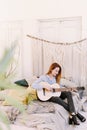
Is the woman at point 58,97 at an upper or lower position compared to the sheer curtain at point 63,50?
lower

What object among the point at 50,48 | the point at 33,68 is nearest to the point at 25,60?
the point at 33,68

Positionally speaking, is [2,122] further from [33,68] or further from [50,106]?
[33,68]

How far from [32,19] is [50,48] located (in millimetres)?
717

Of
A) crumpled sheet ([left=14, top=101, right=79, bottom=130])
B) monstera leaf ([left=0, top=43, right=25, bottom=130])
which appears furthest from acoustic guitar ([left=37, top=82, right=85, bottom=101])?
monstera leaf ([left=0, top=43, right=25, bottom=130])

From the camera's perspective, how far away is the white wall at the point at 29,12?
4.54 meters

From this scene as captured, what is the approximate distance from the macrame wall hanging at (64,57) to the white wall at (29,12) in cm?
16

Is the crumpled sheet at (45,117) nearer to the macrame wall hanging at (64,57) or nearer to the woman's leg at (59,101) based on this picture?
the woman's leg at (59,101)

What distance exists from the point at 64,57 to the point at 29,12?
1200 millimetres

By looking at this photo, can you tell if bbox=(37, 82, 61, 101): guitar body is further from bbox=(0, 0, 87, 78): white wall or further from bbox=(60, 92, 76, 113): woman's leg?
bbox=(0, 0, 87, 78): white wall

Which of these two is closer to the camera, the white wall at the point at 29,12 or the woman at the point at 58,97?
the woman at the point at 58,97

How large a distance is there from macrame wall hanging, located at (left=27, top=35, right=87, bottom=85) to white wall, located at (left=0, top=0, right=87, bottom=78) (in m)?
0.16

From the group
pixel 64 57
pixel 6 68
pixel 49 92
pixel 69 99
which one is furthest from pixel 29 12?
pixel 6 68

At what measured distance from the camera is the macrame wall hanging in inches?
172

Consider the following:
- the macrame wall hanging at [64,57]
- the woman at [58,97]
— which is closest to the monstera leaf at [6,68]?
the woman at [58,97]
